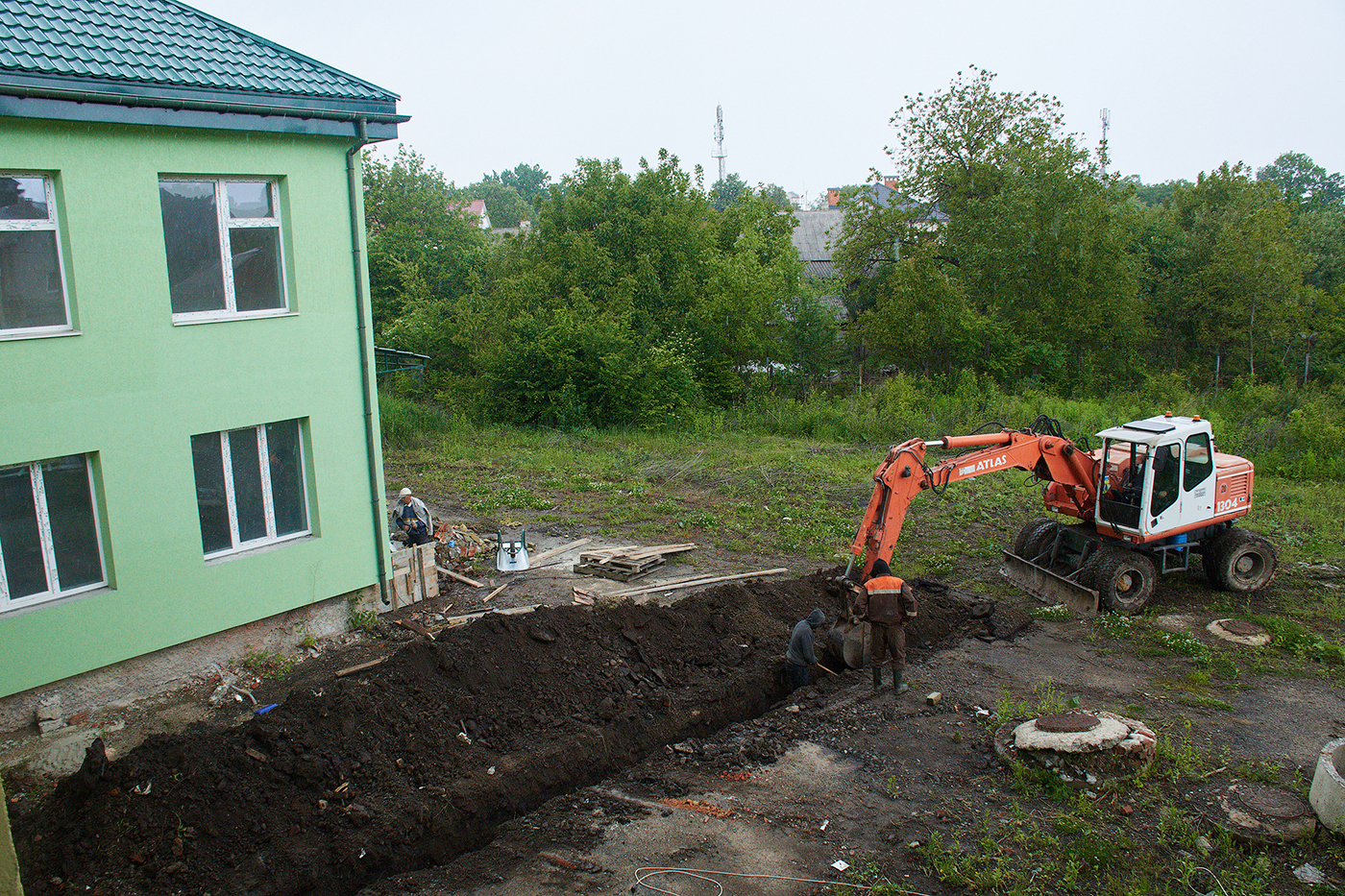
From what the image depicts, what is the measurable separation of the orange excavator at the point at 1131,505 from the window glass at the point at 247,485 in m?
7.60

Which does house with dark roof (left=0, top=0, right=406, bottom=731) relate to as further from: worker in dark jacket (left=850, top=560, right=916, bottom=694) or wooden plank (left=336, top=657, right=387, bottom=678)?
worker in dark jacket (left=850, top=560, right=916, bottom=694)

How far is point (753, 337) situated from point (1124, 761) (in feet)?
72.5

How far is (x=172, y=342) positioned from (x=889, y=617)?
8608mm

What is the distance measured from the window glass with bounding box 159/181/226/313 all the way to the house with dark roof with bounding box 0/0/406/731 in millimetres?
22

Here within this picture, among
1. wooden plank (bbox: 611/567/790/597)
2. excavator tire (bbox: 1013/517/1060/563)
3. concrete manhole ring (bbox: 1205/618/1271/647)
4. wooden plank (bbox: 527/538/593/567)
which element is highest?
excavator tire (bbox: 1013/517/1060/563)

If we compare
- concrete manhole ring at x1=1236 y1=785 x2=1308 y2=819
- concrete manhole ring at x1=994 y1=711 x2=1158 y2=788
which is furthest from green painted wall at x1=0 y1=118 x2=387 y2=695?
concrete manhole ring at x1=1236 y1=785 x2=1308 y2=819

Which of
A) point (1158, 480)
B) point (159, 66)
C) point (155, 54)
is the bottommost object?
point (1158, 480)

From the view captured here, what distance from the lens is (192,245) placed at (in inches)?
395

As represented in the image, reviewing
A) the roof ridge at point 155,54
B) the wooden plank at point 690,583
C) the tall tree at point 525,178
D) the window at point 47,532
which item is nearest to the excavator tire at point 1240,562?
the wooden plank at point 690,583

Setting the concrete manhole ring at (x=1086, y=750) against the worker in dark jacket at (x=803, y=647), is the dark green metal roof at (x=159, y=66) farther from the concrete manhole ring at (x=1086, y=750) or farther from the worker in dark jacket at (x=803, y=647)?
the concrete manhole ring at (x=1086, y=750)

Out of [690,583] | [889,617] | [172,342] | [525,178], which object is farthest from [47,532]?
[525,178]

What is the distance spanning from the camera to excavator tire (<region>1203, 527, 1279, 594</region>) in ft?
42.5

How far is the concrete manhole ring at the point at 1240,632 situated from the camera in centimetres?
1138

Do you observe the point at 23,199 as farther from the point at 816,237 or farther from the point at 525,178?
the point at 525,178
